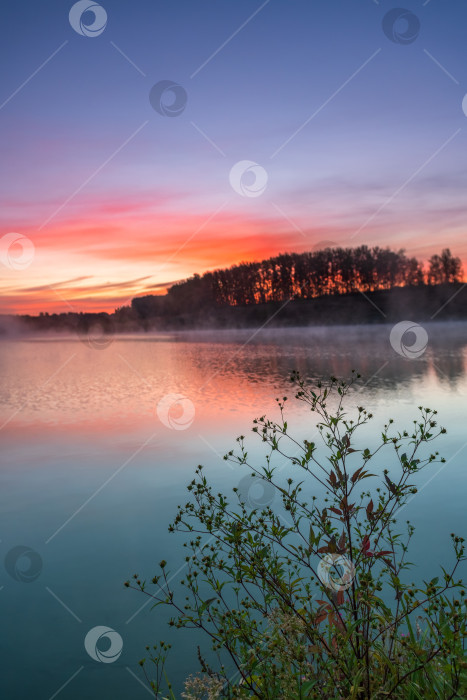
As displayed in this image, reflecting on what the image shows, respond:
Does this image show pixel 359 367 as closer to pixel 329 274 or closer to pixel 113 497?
pixel 113 497

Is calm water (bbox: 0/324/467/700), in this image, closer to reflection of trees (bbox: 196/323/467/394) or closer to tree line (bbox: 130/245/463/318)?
reflection of trees (bbox: 196/323/467/394)

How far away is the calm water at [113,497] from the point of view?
615cm

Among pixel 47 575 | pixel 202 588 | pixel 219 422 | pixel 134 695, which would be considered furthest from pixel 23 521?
pixel 219 422

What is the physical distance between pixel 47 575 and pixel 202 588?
2465 millimetres

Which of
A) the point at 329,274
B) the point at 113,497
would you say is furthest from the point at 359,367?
the point at 329,274

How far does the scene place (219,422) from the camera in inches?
714

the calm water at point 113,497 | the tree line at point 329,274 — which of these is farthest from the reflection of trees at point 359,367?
the tree line at point 329,274

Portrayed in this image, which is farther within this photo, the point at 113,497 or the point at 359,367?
the point at 359,367

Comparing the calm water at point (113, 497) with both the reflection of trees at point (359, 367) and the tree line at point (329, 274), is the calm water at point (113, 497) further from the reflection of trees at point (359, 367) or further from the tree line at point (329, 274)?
the tree line at point (329, 274)

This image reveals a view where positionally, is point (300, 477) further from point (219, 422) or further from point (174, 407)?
point (174, 407)

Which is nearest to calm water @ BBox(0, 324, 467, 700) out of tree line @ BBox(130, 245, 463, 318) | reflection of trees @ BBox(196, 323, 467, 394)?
reflection of trees @ BBox(196, 323, 467, 394)

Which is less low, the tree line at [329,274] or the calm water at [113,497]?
the tree line at [329,274]

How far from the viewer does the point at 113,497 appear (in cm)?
1142

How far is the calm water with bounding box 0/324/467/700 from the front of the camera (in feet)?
20.2
